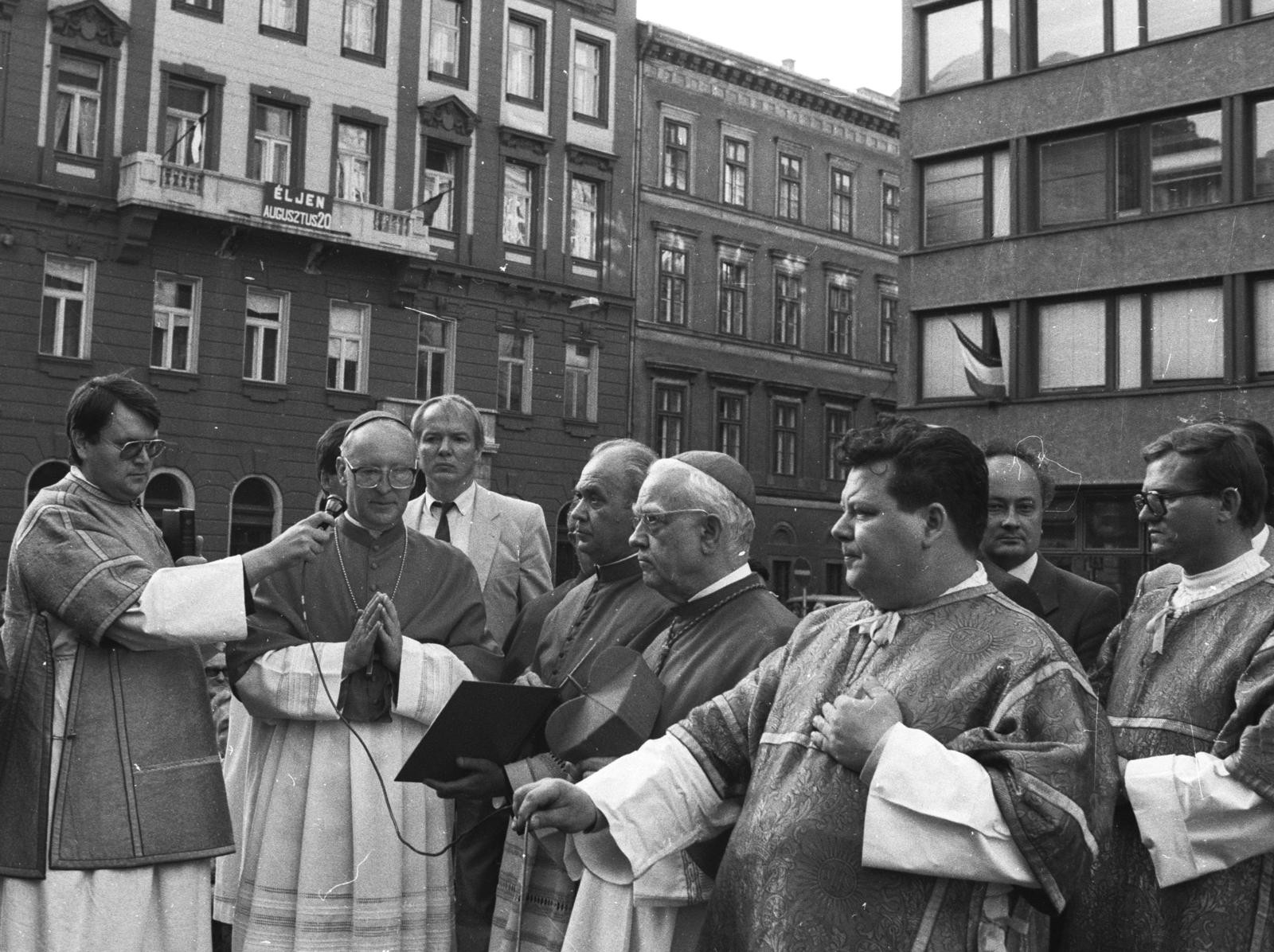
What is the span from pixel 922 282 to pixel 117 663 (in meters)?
21.5

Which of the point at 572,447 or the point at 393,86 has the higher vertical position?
the point at 393,86

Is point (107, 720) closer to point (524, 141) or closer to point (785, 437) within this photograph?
point (524, 141)

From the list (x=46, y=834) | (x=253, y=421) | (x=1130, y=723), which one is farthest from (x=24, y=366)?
(x=1130, y=723)

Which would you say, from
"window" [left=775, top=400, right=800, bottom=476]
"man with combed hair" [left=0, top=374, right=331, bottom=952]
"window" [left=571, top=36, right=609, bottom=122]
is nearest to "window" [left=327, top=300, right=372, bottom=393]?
"window" [left=571, top=36, right=609, bottom=122]

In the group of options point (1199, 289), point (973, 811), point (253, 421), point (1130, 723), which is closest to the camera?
point (973, 811)

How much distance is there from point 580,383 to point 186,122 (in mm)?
10019

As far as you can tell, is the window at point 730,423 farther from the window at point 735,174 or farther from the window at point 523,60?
the window at point 523,60

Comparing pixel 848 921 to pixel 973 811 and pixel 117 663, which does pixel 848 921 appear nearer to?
pixel 973 811

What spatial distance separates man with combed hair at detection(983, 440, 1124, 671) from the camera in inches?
194

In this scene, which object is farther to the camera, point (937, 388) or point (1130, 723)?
point (937, 388)

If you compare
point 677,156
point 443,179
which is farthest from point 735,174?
point 443,179

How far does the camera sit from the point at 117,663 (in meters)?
4.14

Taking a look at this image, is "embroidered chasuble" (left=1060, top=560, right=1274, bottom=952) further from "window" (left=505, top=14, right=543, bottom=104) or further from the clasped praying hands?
"window" (left=505, top=14, right=543, bottom=104)

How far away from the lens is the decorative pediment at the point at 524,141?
30.1 meters
